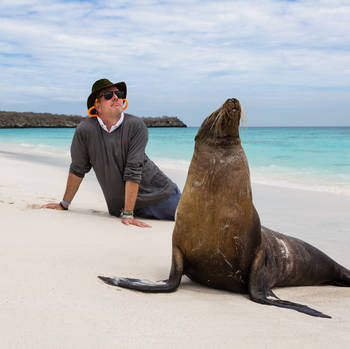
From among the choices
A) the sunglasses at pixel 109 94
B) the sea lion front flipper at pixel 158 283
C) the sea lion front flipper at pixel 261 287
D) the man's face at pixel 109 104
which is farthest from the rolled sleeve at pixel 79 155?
the sea lion front flipper at pixel 261 287

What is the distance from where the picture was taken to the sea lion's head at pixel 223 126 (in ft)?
9.64

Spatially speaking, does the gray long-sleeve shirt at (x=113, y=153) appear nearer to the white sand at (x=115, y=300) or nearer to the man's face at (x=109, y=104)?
the man's face at (x=109, y=104)

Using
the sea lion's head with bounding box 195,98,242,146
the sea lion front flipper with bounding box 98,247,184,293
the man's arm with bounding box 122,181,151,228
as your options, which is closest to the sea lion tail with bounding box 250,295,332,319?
the sea lion front flipper with bounding box 98,247,184,293

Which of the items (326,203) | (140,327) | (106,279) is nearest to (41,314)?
(140,327)

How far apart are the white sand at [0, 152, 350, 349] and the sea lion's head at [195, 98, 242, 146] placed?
0.95 meters

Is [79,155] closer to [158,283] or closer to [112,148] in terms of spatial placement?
[112,148]

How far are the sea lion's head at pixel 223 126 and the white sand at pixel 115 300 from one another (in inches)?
37.3

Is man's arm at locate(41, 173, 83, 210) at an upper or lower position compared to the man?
Result: lower

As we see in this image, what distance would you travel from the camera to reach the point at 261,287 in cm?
295

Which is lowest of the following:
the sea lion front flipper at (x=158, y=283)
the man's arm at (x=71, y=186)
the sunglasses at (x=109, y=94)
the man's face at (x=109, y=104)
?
the sea lion front flipper at (x=158, y=283)

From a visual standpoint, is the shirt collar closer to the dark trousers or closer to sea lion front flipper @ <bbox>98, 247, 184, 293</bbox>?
the dark trousers

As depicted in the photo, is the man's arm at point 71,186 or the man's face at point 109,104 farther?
the man's arm at point 71,186

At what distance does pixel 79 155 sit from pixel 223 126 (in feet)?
8.17

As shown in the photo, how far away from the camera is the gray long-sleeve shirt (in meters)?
5.01
